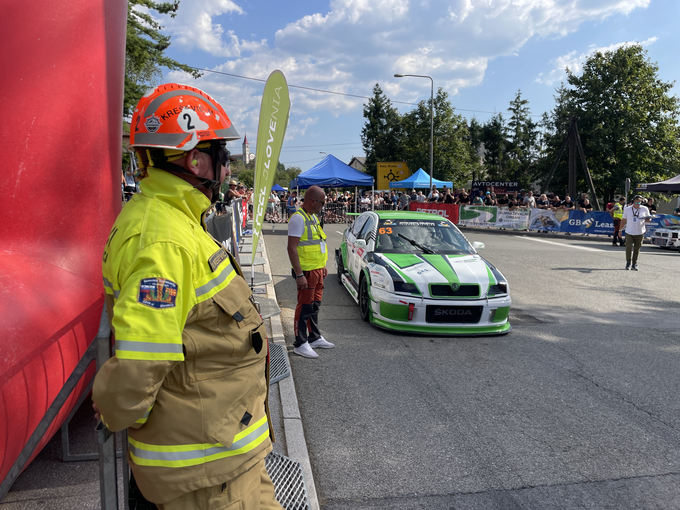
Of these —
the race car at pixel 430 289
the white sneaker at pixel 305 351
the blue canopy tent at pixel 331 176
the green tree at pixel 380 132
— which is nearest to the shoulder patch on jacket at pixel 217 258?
the white sneaker at pixel 305 351

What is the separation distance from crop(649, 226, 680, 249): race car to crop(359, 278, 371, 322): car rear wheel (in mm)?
14403

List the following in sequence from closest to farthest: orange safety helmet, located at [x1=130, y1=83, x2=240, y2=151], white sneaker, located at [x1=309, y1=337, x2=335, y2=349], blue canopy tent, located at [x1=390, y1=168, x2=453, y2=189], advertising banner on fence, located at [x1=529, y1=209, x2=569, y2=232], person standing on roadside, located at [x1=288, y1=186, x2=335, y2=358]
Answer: orange safety helmet, located at [x1=130, y1=83, x2=240, y2=151] → person standing on roadside, located at [x1=288, y1=186, x2=335, y2=358] → white sneaker, located at [x1=309, y1=337, x2=335, y2=349] → advertising banner on fence, located at [x1=529, y1=209, x2=569, y2=232] → blue canopy tent, located at [x1=390, y1=168, x2=453, y2=189]

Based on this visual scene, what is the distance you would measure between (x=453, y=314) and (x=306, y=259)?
2.08 metres

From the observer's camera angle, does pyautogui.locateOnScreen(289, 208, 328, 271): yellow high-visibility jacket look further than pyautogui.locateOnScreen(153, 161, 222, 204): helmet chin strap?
Yes

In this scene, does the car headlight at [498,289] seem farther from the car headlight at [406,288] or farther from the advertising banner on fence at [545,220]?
the advertising banner on fence at [545,220]

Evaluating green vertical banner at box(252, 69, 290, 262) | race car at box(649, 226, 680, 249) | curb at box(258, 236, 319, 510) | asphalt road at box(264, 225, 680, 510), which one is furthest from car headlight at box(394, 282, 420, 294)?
race car at box(649, 226, 680, 249)

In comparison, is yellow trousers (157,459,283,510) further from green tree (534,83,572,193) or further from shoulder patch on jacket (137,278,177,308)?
green tree (534,83,572,193)

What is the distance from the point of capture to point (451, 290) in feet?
19.7

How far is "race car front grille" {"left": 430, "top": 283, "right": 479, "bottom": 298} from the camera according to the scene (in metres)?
6.01

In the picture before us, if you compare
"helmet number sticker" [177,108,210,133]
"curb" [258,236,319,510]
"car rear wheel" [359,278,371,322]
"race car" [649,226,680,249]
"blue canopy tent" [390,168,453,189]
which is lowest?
"curb" [258,236,319,510]

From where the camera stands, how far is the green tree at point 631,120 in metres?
38.2

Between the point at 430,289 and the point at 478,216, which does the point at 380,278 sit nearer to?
the point at 430,289

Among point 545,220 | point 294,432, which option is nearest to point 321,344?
point 294,432

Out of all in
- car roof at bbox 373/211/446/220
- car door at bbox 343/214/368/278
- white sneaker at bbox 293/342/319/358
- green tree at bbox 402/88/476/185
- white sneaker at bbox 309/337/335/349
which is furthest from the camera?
green tree at bbox 402/88/476/185
